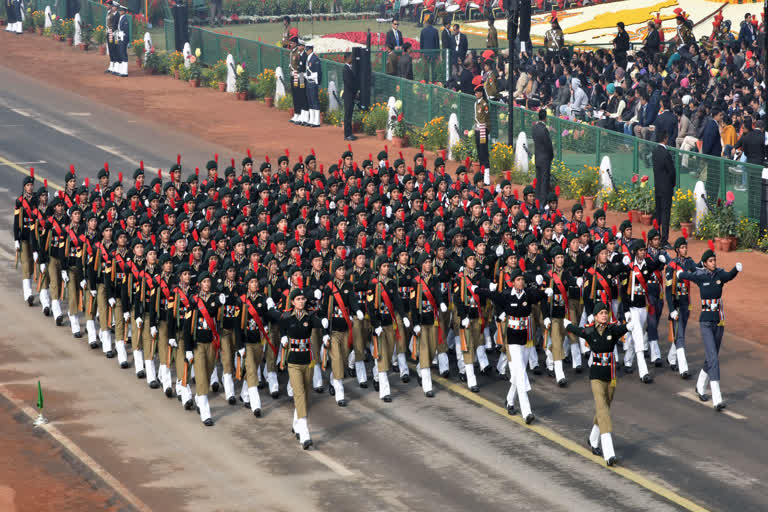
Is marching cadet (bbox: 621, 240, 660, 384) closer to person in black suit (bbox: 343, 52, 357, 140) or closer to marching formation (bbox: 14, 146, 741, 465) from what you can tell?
marching formation (bbox: 14, 146, 741, 465)

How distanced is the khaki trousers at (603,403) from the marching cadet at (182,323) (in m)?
5.53

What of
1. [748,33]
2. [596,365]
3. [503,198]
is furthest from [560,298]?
[748,33]

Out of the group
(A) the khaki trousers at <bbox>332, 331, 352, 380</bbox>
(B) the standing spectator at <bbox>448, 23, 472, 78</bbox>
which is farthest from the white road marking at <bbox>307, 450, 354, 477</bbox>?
(B) the standing spectator at <bbox>448, 23, 472, 78</bbox>

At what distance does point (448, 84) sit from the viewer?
4009 centimetres

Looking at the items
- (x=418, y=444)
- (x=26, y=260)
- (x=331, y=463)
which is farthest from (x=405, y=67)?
(x=331, y=463)

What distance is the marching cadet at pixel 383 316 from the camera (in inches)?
793

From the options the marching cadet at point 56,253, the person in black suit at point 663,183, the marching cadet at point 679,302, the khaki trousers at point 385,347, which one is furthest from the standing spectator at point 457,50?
the khaki trousers at point 385,347

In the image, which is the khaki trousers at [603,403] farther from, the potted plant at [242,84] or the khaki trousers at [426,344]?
the potted plant at [242,84]

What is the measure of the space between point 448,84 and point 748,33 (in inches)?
340

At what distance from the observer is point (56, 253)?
23.5m

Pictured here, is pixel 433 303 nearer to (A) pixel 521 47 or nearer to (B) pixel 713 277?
(B) pixel 713 277

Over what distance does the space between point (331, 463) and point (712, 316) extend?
18.6ft

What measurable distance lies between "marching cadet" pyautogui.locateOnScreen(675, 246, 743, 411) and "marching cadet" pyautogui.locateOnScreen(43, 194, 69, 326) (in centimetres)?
1003

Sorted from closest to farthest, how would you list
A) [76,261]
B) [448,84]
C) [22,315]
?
[76,261] < [22,315] < [448,84]
